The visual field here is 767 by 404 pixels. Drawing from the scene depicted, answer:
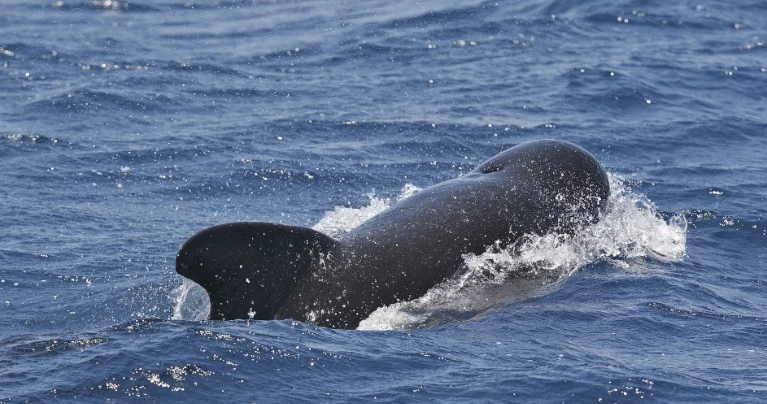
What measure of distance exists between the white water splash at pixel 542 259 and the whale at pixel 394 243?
5.0 inches

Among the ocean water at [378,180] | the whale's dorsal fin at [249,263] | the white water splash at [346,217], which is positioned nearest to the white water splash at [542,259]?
the ocean water at [378,180]

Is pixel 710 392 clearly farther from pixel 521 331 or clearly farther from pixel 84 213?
pixel 84 213

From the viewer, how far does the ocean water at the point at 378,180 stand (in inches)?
459

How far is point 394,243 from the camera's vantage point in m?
13.8

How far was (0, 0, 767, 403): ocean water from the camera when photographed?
11664mm

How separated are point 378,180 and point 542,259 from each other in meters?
6.02

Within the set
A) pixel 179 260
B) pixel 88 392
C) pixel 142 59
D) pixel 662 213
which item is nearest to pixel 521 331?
pixel 179 260

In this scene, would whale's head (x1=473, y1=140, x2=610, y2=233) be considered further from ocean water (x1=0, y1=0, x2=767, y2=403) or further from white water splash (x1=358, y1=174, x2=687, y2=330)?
ocean water (x1=0, y1=0, x2=767, y2=403)

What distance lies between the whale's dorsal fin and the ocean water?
0.36 metres

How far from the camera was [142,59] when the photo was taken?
93.0 feet

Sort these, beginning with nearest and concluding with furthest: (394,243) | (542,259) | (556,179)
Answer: (394,243) → (542,259) → (556,179)

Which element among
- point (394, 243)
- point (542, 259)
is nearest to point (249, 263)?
point (394, 243)

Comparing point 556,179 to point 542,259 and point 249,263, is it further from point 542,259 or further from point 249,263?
point 249,263

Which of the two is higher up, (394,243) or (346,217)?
(394,243)
